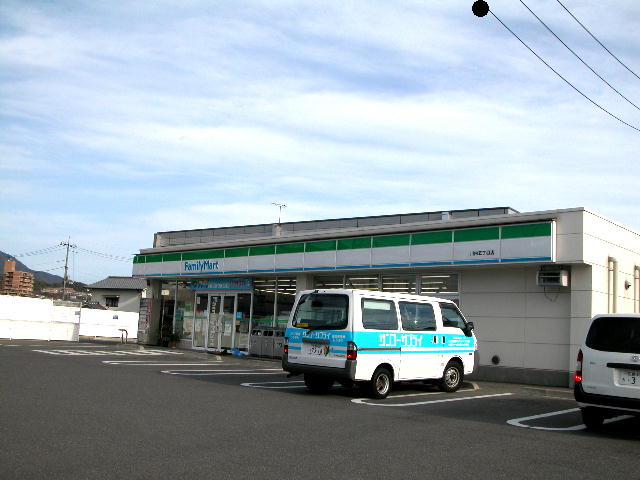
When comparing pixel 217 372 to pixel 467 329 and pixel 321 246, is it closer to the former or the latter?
pixel 321 246

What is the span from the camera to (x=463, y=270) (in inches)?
713

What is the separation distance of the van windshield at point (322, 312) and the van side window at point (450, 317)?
280 centimetres

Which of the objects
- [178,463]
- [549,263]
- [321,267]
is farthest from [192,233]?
[178,463]

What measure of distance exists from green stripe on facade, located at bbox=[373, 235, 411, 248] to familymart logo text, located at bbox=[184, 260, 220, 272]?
7530 mm

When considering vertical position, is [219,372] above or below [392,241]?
below

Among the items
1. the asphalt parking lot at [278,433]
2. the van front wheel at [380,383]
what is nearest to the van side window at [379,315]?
the van front wheel at [380,383]

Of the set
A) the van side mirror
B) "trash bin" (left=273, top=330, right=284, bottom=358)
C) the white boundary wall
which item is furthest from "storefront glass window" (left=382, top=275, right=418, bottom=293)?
the white boundary wall

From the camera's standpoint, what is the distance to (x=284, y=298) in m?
22.7

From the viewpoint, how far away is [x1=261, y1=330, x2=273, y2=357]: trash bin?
2235cm

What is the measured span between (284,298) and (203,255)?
434 centimetres

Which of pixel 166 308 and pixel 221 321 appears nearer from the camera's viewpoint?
pixel 221 321

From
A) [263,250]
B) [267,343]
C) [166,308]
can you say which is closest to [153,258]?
[166,308]

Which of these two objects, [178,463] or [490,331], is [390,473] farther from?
[490,331]

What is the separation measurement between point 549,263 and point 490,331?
8.71ft
